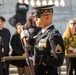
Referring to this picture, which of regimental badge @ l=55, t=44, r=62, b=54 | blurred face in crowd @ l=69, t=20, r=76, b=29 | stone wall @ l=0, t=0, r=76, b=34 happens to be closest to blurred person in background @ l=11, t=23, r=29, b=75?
blurred face in crowd @ l=69, t=20, r=76, b=29

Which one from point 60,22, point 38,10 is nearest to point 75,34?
point 38,10

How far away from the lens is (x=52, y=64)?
3734 millimetres

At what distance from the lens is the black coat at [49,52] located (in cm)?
372

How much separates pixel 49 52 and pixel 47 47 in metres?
0.05

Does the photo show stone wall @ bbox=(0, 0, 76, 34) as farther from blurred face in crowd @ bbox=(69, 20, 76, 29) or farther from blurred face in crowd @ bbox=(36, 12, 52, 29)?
blurred face in crowd @ bbox=(36, 12, 52, 29)

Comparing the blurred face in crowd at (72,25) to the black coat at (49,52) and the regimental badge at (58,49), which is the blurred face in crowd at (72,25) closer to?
the black coat at (49,52)

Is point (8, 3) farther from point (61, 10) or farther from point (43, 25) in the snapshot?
point (43, 25)

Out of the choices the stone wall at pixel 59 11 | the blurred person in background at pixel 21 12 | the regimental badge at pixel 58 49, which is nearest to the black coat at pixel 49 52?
the regimental badge at pixel 58 49

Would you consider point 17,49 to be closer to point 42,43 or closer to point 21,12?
point 21,12

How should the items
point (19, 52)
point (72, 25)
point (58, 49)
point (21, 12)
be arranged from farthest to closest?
point (21, 12) → point (19, 52) → point (72, 25) → point (58, 49)

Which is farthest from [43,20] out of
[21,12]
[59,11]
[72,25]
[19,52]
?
[59,11]

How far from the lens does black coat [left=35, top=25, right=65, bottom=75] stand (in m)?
3.72

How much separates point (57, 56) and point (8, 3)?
7.43m

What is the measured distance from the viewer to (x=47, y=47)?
381cm
